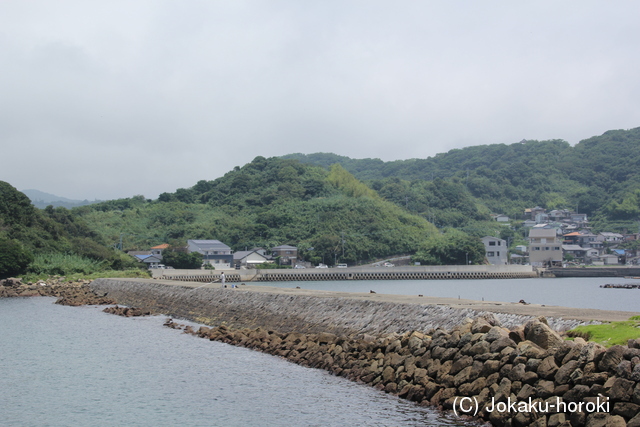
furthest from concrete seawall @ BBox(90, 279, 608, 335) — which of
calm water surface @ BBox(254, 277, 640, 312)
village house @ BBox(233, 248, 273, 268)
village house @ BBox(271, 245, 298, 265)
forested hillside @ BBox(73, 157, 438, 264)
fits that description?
forested hillside @ BBox(73, 157, 438, 264)

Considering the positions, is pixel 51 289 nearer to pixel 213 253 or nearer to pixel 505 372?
pixel 213 253

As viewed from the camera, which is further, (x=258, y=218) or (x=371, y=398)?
(x=258, y=218)

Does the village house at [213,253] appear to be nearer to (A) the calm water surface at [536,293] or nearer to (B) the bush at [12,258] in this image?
(A) the calm water surface at [536,293]

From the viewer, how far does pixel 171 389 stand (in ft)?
46.6

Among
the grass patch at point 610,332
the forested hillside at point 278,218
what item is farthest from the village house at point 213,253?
the grass patch at point 610,332

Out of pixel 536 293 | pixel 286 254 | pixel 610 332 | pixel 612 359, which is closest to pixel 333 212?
pixel 286 254

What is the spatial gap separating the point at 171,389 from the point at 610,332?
31.3 ft

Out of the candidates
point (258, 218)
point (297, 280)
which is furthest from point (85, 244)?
point (258, 218)

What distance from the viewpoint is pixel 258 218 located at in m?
94.8

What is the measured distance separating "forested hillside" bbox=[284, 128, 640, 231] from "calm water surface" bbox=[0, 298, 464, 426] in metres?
98.6

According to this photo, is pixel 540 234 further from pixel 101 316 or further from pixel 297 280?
pixel 101 316

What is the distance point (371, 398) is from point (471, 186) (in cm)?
13662

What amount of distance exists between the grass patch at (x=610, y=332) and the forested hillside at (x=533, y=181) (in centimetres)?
10398

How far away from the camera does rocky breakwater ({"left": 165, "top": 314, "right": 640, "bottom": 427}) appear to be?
8422 millimetres
